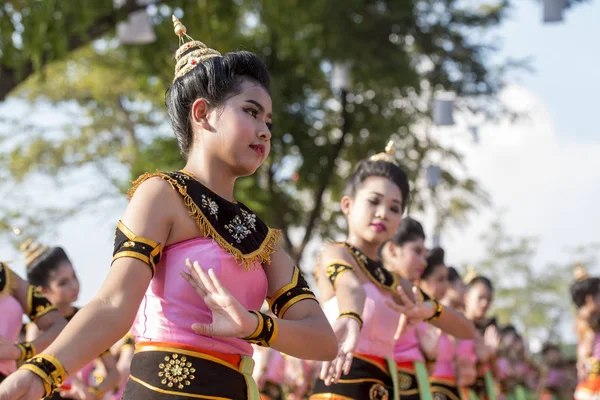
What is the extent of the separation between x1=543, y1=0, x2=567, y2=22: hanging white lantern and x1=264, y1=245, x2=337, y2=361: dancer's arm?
8.83 meters

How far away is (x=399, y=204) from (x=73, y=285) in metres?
2.65

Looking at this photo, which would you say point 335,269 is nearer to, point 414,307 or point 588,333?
point 414,307

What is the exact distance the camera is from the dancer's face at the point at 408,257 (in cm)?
664

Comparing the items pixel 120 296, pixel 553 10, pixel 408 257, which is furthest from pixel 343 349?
pixel 553 10

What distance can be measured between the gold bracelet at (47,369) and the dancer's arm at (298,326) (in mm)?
659

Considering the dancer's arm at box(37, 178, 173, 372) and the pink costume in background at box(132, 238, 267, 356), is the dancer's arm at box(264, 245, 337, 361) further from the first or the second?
the dancer's arm at box(37, 178, 173, 372)

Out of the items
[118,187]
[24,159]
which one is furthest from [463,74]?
[24,159]

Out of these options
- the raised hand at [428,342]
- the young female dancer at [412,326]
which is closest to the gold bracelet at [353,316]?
the young female dancer at [412,326]

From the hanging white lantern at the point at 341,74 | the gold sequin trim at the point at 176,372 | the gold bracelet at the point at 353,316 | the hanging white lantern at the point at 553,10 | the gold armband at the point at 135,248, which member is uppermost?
the hanging white lantern at the point at 341,74

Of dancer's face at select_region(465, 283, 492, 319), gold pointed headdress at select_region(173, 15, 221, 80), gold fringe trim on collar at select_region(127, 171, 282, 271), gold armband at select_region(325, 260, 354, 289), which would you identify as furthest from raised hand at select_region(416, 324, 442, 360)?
dancer's face at select_region(465, 283, 492, 319)

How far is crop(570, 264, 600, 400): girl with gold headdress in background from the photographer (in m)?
9.00

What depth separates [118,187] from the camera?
71.0 ft

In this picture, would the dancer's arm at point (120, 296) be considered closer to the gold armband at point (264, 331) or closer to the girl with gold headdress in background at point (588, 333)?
the gold armband at point (264, 331)

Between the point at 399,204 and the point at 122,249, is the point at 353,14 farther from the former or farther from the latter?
the point at 122,249
